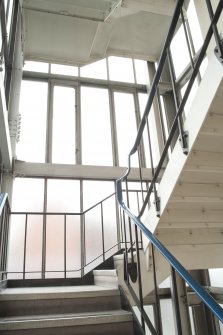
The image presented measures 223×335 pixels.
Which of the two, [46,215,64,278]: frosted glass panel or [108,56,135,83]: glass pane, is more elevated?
[108,56,135,83]: glass pane

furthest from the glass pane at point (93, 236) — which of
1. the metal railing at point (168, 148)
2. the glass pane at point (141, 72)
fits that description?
the glass pane at point (141, 72)

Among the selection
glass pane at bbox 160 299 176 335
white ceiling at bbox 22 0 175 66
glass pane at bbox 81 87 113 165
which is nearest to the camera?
white ceiling at bbox 22 0 175 66

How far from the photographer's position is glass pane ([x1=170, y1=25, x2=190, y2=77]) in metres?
6.42

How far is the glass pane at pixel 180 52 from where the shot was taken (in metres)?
6.42

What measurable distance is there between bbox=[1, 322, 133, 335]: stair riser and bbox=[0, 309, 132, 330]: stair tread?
0.03m

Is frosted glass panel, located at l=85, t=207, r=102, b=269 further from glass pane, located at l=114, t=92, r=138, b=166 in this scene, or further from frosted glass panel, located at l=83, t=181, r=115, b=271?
glass pane, located at l=114, t=92, r=138, b=166

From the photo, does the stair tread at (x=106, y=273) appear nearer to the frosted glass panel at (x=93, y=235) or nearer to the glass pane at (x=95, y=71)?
the frosted glass panel at (x=93, y=235)

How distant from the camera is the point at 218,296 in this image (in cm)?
497

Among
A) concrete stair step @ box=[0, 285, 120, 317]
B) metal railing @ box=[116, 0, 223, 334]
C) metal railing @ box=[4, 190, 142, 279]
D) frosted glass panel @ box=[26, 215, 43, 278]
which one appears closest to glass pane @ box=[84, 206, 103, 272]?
metal railing @ box=[4, 190, 142, 279]

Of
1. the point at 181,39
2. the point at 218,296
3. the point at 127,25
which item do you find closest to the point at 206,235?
the point at 218,296

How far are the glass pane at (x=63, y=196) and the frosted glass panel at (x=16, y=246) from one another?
601 millimetres

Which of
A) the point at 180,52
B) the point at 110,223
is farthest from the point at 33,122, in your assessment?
the point at 180,52

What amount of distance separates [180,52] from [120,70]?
157 cm

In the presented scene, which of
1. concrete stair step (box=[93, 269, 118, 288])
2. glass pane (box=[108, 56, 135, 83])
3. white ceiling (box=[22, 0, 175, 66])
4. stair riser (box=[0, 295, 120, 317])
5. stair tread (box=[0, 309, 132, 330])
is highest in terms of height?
glass pane (box=[108, 56, 135, 83])
